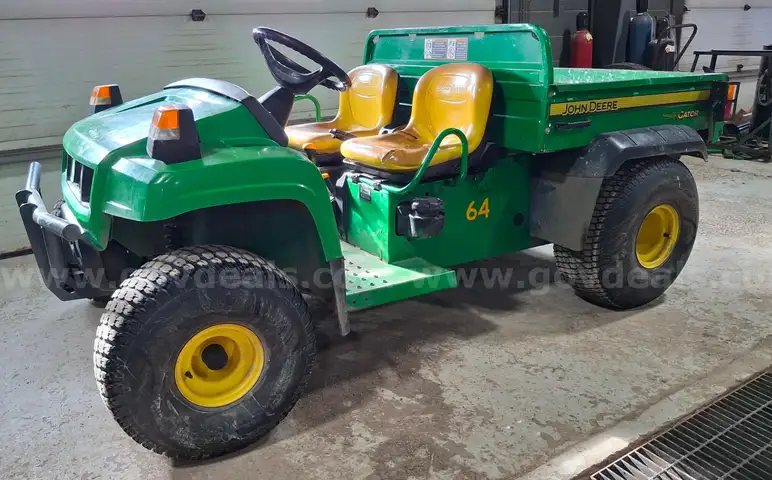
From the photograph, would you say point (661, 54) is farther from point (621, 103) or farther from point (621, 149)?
point (621, 149)

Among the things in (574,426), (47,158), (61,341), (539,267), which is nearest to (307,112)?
(47,158)

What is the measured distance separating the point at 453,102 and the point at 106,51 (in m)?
3.09

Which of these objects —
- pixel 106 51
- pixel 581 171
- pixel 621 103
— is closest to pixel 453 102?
pixel 581 171

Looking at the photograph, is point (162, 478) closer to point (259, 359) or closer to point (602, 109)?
point (259, 359)

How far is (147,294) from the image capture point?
2.25 metres

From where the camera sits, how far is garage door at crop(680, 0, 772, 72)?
10328mm

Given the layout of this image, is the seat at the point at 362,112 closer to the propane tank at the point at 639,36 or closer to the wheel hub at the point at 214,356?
the wheel hub at the point at 214,356

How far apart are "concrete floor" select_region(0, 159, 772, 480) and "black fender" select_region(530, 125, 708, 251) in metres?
0.53

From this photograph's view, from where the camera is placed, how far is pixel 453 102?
3594 mm

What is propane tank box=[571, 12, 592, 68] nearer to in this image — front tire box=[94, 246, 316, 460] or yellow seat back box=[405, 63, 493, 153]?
yellow seat back box=[405, 63, 493, 153]

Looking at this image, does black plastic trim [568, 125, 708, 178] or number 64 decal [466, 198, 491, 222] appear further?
number 64 decal [466, 198, 491, 222]

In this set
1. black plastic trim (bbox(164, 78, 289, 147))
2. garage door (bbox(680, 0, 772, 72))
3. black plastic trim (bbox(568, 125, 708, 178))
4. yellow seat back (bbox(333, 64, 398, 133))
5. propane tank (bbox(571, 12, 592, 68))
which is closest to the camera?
black plastic trim (bbox(164, 78, 289, 147))

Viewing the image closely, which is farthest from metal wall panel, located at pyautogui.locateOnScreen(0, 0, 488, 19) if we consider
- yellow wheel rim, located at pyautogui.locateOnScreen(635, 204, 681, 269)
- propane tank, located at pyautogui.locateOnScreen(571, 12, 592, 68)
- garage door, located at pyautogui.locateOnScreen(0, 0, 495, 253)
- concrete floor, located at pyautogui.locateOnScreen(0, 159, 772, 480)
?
yellow wheel rim, located at pyautogui.locateOnScreen(635, 204, 681, 269)

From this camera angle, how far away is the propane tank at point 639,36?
8.98 m
